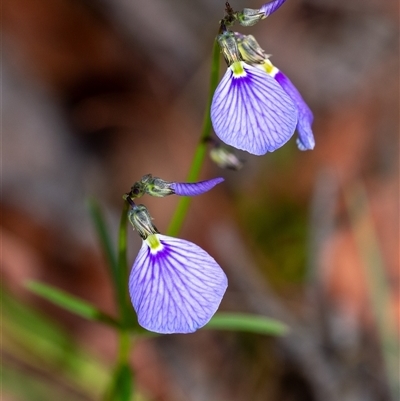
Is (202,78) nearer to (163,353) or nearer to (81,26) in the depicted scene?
(81,26)

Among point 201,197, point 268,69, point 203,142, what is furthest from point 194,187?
point 201,197

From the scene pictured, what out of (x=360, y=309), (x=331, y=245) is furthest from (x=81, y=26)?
(x=360, y=309)

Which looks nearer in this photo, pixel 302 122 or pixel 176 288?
pixel 176 288

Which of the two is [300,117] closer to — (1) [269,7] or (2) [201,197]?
(1) [269,7]

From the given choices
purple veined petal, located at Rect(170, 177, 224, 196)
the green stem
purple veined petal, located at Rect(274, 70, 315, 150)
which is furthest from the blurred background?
purple veined petal, located at Rect(170, 177, 224, 196)

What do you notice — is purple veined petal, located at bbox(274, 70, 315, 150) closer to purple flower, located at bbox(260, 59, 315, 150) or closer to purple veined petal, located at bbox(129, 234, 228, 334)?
purple flower, located at bbox(260, 59, 315, 150)
